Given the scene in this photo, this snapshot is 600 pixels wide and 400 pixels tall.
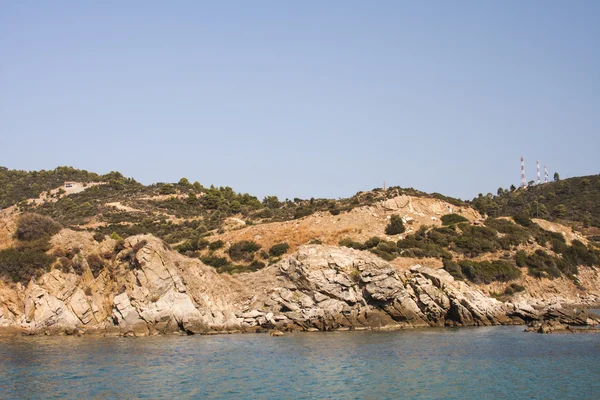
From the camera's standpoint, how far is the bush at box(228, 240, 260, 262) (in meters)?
68.0

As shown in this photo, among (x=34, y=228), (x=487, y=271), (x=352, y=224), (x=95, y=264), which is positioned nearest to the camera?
(x=95, y=264)

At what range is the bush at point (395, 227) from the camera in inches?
2763

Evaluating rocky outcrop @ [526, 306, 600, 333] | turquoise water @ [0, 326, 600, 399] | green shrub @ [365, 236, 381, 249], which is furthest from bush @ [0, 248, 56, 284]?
rocky outcrop @ [526, 306, 600, 333]

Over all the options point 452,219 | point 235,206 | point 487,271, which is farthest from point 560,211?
point 235,206

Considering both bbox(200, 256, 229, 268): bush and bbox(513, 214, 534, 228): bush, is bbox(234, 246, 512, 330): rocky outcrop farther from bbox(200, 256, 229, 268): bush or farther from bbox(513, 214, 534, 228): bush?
bbox(513, 214, 534, 228): bush

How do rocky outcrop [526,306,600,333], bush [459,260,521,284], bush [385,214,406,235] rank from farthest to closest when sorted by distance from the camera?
1. bush [385,214,406,235]
2. bush [459,260,521,284]
3. rocky outcrop [526,306,600,333]

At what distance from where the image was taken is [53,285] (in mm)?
41844

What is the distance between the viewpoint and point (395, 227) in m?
70.6

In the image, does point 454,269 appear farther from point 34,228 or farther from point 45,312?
point 34,228

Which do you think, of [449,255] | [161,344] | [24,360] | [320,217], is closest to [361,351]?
[161,344]

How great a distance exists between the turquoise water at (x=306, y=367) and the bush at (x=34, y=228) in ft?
33.3

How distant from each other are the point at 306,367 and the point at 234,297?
2022cm

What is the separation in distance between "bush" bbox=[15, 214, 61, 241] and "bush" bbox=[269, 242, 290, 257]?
25.7 m

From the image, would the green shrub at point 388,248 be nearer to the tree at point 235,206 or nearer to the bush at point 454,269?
the bush at point 454,269
